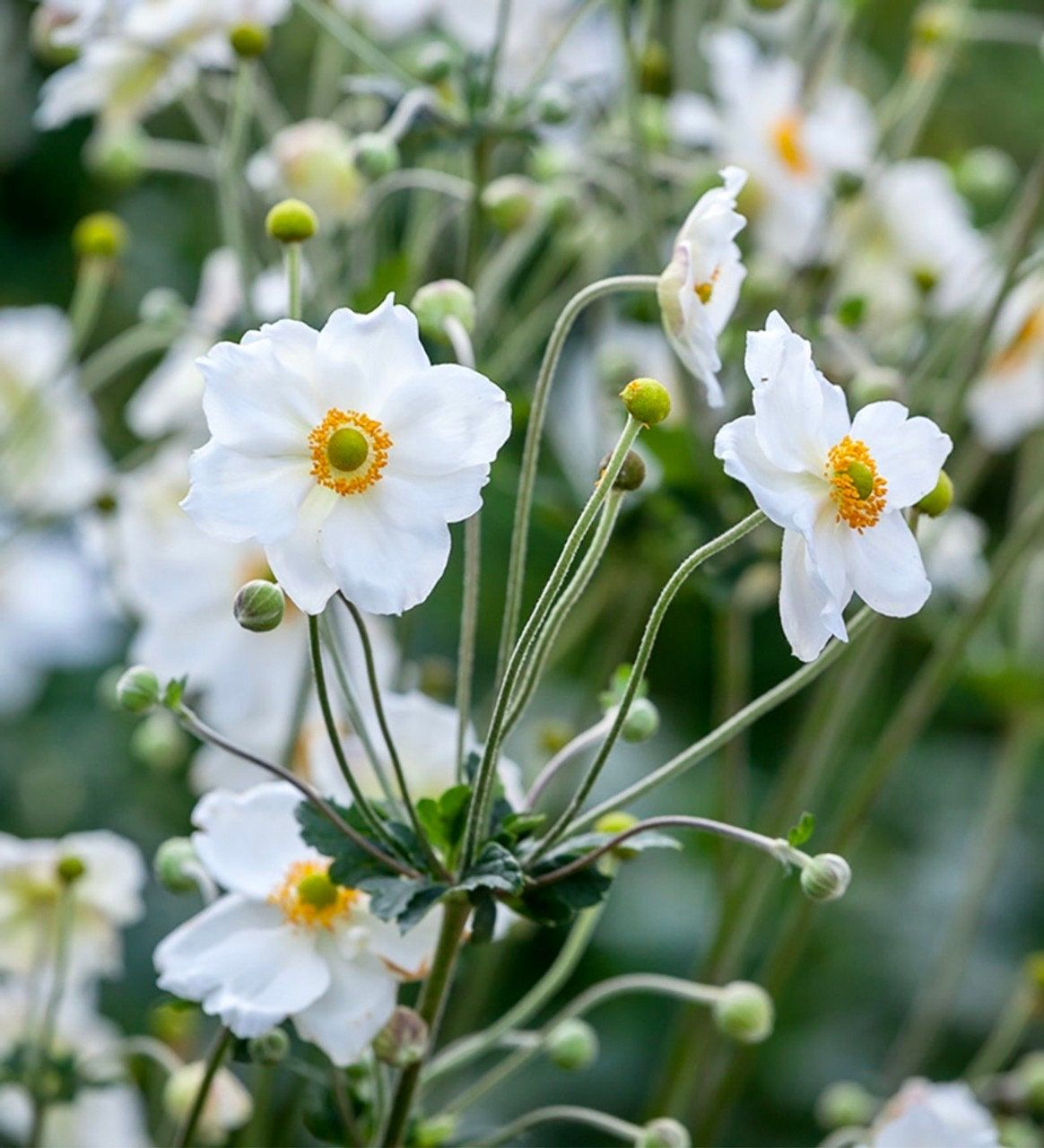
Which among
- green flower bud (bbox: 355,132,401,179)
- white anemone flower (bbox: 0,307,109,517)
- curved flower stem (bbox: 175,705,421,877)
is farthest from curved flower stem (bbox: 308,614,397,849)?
white anemone flower (bbox: 0,307,109,517)

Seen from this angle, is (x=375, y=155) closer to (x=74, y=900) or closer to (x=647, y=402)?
(x=647, y=402)

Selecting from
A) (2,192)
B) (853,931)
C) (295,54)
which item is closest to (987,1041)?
(853,931)

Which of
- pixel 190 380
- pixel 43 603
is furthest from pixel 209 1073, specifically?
pixel 43 603

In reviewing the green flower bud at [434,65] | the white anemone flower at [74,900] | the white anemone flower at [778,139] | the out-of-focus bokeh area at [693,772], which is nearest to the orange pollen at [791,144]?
the white anemone flower at [778,139]

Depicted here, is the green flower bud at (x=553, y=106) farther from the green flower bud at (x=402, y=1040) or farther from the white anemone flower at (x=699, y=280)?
the green flower bud at (x=402, y=1040)

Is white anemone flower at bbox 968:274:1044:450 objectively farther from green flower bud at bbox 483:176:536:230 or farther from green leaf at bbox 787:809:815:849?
green leaf at bbox 787:809:815:849

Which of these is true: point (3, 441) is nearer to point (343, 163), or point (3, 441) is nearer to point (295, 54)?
point (343, 163)
